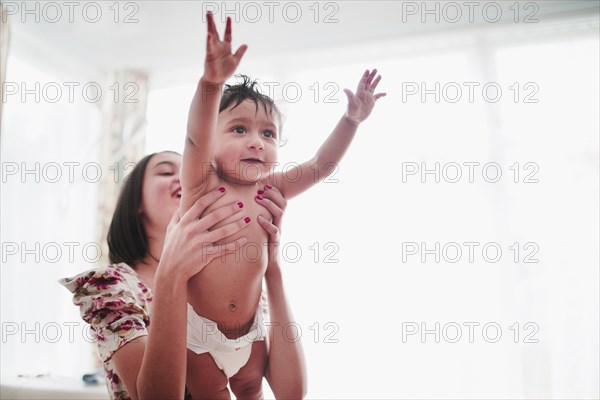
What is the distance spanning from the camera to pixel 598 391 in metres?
2.13

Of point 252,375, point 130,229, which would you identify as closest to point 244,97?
point 130,229

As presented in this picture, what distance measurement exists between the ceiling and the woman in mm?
1217

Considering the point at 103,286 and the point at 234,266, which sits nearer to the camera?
the point at 234,266

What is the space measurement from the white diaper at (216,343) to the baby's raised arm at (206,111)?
0.33m

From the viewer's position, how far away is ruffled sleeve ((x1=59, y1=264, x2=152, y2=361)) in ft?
3.78

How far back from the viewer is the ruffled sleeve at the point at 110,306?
1.15 metres

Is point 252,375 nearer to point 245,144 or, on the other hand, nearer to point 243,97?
point 245,144

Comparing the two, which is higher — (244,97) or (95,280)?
(244,97)

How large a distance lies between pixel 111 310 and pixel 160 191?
18.4 inches

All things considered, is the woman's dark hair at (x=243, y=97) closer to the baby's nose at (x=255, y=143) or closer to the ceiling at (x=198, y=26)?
the baby's nose at (x=255, y=143)

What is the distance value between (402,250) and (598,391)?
118 centimetres

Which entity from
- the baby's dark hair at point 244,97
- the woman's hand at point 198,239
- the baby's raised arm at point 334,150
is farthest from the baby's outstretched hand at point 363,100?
the woman's hand at point 198,239

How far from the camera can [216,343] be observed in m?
1.15

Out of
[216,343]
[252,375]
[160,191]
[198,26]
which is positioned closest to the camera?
[216,343]
